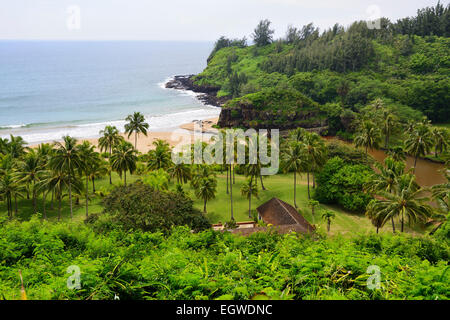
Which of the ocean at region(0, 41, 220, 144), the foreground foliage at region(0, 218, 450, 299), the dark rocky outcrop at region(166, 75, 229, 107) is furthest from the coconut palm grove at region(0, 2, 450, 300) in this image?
the ocean at region(0, 41, 220, 144)

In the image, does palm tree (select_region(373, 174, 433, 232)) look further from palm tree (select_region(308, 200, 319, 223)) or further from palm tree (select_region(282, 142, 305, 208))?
palm tree (select_region(282, 142, 305, 208))

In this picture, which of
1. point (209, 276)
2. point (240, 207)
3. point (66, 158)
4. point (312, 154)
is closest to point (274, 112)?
point (312, 154)

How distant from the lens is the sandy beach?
68044mm

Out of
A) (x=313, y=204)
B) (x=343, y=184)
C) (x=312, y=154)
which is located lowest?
(x=313, y=204)

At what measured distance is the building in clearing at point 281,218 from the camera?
29.0m

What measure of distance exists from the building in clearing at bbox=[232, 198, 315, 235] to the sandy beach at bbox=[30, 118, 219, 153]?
35064 millimetres

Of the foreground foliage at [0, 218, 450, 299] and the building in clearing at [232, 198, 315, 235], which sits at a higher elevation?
the foreground foliage at [0, 218, 450, 299]

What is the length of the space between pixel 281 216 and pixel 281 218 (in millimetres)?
296

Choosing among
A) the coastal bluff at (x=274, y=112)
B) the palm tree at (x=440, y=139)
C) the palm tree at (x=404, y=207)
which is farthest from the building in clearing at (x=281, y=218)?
the coastal bluff at (x=274, y=112)

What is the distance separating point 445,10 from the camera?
123750 mm

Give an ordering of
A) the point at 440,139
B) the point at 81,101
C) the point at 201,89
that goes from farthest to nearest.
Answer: the point at 201,89 < the point at 81,101 < the point at 440,139

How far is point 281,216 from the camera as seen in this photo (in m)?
32.4

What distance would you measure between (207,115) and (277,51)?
64.4m

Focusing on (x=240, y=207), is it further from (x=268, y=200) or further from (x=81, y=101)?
(x=81, y=101)
